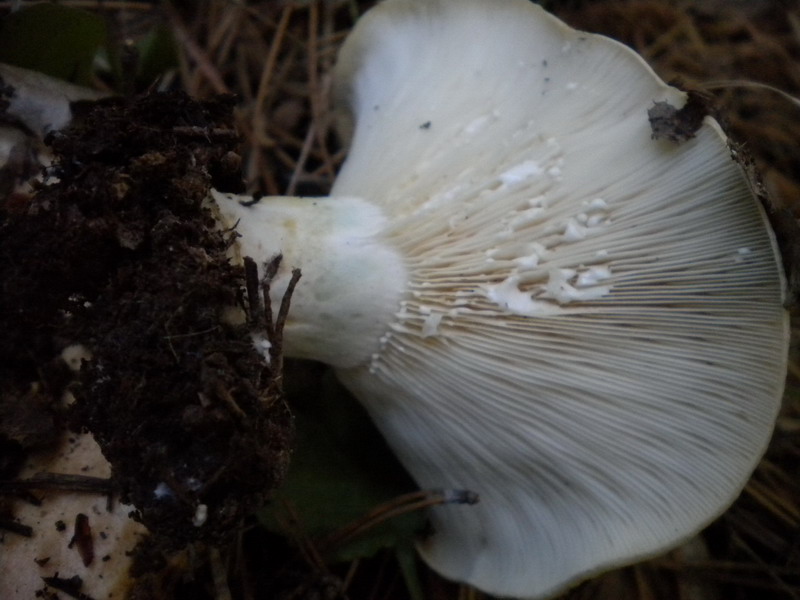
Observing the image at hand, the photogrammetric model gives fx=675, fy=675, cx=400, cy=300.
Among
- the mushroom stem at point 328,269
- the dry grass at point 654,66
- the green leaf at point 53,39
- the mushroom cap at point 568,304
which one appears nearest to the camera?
the mushroom cap at point 568,304

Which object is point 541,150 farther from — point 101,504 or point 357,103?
point 101,504

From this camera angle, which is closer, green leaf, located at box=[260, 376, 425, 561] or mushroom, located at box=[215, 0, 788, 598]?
mushroom, located at box=[215, 0, 788, 598]

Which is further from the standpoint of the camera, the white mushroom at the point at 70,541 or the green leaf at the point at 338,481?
the green leaf at the point at 338,481

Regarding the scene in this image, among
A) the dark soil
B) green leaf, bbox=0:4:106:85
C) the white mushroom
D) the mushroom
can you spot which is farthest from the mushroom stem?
green leaf, bbox=0:4:106:85

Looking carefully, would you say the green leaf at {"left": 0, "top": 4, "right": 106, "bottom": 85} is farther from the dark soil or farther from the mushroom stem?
the mushroom stem

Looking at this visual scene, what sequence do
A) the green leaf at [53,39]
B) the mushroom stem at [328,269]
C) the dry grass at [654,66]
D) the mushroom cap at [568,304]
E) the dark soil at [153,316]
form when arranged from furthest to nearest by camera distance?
the dry grass at [654,66] → the green leaf at [53,39] → the mushroom stem at [328,269] → the mushroom cap at [568,304] → the dark soil at [153,316]

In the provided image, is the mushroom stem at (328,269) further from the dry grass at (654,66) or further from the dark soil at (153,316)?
the dry grass at (654,66)

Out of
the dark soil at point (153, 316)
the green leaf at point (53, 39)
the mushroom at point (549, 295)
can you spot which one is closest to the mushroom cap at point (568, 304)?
the mushroom at point (549, 295)

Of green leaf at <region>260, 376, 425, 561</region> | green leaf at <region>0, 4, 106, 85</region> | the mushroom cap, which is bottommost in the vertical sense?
green leaf at <region>260, 376, 425, 561</region>

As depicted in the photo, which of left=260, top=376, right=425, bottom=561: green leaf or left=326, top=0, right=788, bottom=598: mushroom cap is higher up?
left=326, top=0, right=788, bottom=598: mushroom cap
